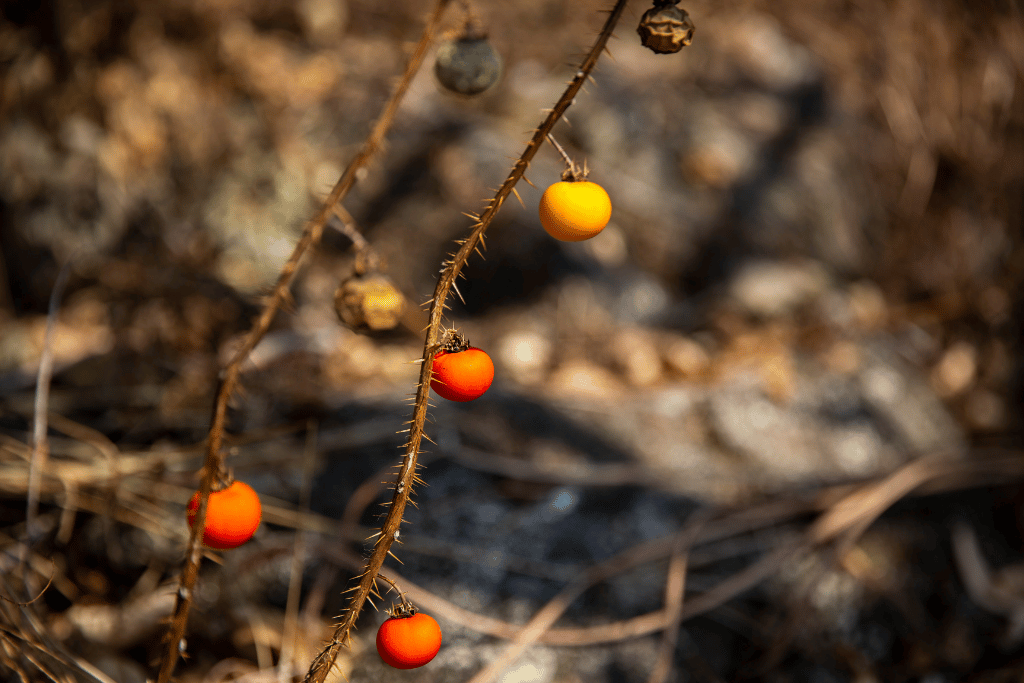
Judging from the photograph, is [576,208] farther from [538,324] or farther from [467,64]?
[538,324]

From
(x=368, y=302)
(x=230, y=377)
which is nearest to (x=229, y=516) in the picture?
(x=230, y=377)

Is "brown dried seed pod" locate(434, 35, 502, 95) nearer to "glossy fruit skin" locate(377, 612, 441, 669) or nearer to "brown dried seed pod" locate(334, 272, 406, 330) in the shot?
"brown dried seed pod" locate(334, 272, 406, 330)

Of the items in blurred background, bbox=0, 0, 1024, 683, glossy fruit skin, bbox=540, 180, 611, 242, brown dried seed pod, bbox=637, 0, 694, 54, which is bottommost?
blurred background, bbox=0, 0, 1024, 683

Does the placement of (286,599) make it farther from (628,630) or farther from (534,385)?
(534,385)

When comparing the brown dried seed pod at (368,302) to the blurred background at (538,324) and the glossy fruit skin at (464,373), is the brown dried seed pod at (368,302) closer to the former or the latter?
the glossy fruit skin at (464,373)

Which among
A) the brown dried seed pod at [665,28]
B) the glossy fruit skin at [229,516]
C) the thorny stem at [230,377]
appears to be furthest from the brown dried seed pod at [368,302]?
the brown dried seed pod at [665,28]

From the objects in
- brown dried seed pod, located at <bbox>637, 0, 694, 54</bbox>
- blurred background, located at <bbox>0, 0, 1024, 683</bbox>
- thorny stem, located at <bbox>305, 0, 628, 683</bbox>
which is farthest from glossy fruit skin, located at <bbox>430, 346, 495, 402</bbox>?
blurred background, located at <bbox>0, 0, 1024, 683</bbox>

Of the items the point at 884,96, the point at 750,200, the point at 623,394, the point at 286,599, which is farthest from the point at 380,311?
the point at 884,96
